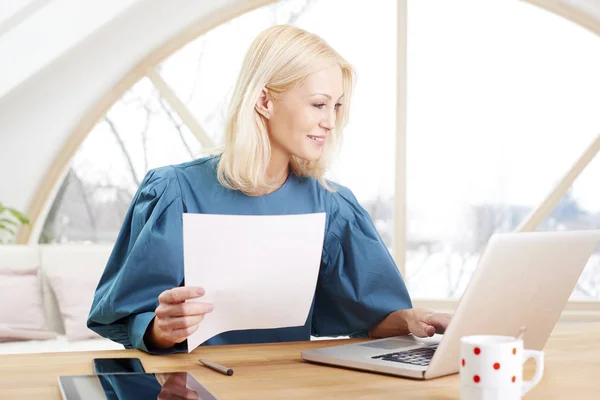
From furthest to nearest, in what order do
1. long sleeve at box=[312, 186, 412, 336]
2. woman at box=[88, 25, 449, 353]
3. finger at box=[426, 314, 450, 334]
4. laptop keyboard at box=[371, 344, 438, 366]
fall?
long sleeve at box=[312, 186, 412, 336] < woman at box=[88, 25, 449, 353] < finger at box=[426, 314, 450, 334] < laptop keyboard at box=[371, 344, 438, 366]

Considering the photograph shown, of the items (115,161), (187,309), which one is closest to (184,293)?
(187,309)

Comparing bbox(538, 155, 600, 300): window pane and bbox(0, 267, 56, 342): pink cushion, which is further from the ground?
bbox(538, 155, 600, 300): window pane

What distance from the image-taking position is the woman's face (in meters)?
1.87

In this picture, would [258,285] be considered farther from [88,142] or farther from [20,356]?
Answer: [88,142]

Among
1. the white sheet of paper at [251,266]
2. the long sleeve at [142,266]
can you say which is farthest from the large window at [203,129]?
the white sheet of paper at [251,266]

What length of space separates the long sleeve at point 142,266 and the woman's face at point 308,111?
0.30m

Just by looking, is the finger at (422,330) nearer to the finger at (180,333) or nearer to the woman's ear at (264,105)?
the finger at (180,333)

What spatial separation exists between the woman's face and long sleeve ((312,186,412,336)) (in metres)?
0.18

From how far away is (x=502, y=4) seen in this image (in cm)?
510

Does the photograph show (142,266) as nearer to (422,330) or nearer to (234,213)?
(234,213)

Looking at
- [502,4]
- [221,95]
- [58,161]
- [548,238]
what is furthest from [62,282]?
[502,4]

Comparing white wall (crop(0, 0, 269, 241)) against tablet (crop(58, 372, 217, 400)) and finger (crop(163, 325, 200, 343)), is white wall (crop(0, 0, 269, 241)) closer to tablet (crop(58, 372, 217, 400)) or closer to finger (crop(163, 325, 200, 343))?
finger (crop(163, 325, 200, 343))

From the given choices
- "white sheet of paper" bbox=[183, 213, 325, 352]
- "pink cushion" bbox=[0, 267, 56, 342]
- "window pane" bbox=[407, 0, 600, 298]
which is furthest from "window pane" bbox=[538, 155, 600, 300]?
"white sheet of paper" bbox=[183, 213, 325, 352]

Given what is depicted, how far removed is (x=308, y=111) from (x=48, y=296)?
88.1 inches
